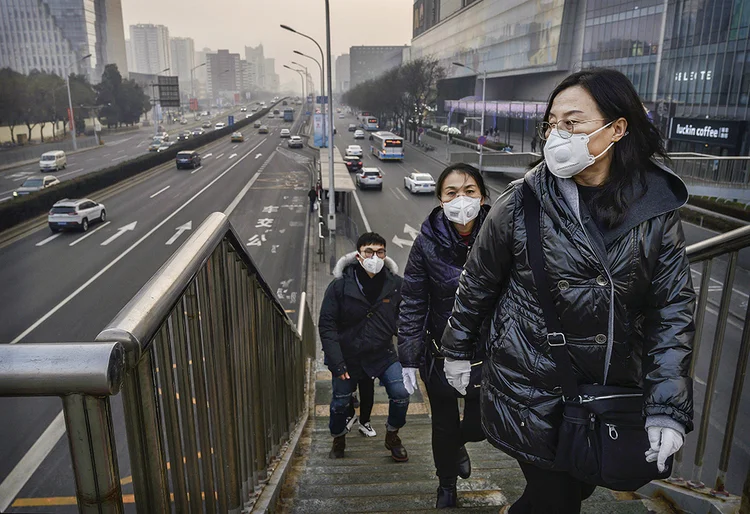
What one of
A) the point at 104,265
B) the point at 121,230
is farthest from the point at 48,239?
the point at 104,265

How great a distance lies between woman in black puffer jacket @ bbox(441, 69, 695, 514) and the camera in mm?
1927

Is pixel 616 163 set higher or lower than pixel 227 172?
higher

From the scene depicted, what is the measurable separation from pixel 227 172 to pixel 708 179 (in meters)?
32.9

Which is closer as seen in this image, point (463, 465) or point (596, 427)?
point (596, 427)

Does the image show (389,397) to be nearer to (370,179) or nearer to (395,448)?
(395,448)

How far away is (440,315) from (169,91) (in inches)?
2353

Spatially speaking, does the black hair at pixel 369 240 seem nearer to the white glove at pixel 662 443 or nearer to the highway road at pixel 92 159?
the white glove at pixel 662 443

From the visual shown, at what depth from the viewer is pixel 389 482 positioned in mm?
4023

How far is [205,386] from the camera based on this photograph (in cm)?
209

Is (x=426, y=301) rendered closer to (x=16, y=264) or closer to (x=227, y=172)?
(x=16, y=264)

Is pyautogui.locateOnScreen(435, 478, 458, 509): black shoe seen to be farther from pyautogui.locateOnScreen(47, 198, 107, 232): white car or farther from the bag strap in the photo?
pyautogui.locateOnScreen(47, 198, 107, 232): white car

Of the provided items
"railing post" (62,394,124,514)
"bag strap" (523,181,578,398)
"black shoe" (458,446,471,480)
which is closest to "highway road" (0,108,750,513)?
"railing post" (62,394,124,514)

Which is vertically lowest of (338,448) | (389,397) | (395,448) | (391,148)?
(391,148)

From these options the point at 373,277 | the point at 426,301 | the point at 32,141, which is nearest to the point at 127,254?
the point at 32,141
